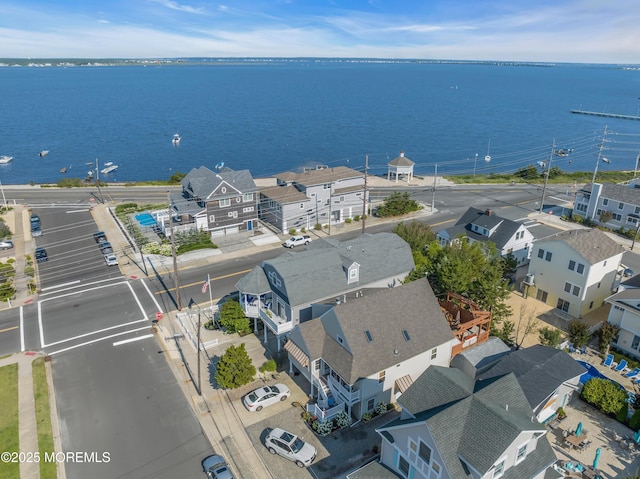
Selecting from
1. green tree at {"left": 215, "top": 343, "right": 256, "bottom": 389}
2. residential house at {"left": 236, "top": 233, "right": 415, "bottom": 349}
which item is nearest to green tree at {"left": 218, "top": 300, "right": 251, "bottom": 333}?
residential house at {"left": 236, "top": 233, "right": 415, "bottom": 349}

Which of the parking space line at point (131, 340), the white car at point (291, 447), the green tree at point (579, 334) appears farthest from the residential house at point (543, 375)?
the parking space line at point (131, 340)

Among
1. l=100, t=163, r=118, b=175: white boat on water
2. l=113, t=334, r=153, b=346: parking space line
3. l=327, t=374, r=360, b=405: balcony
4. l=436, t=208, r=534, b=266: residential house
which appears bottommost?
l=100, t=163, r=118, b=175: white boat on water

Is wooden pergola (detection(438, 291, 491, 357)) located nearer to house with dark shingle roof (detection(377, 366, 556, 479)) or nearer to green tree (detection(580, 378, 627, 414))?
green tree (detection(580, 378, 627, 414))

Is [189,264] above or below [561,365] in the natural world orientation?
below

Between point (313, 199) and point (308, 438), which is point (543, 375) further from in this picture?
point (313, 199)

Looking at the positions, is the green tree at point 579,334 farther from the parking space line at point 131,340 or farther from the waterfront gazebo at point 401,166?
the waterfront gazebo at point 401,166

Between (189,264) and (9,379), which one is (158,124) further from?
Result: (9,379)

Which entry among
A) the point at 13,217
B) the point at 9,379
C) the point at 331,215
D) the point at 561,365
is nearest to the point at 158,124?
the point at 13,217
